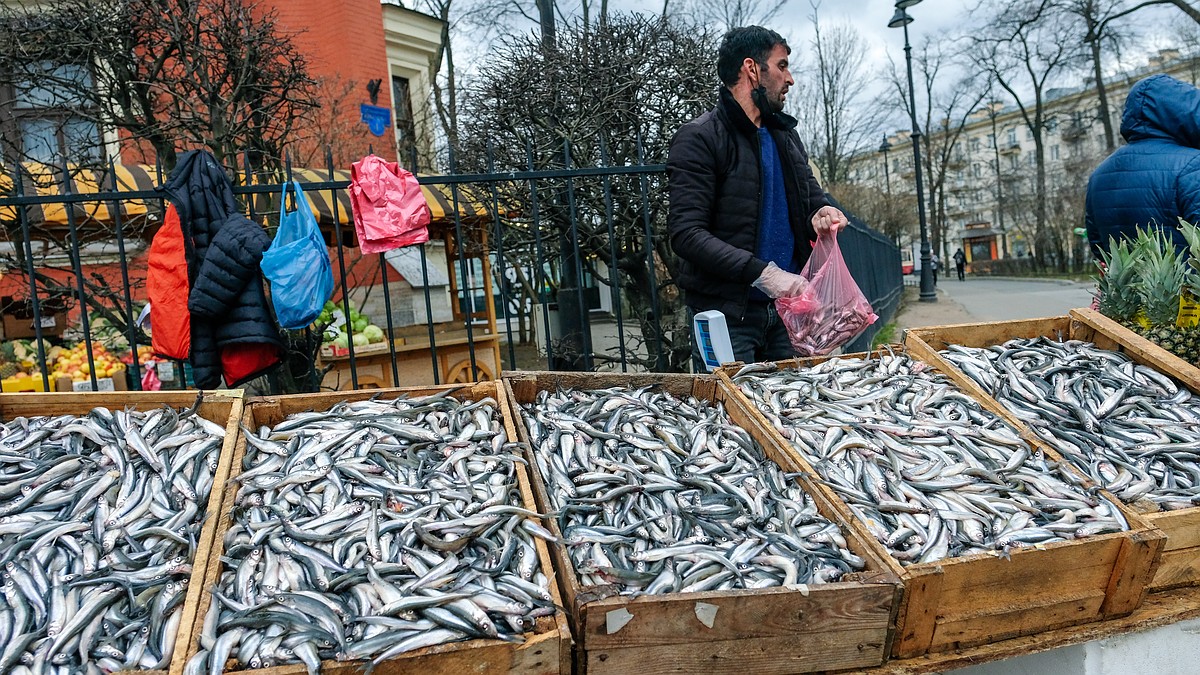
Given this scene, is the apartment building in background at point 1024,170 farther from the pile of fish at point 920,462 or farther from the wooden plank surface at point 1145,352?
the pile of fish at point 920,462

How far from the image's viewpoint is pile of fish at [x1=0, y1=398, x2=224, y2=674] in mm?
1990

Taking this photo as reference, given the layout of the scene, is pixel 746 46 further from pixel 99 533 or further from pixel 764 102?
pixel 99 533

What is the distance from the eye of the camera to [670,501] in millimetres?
2629

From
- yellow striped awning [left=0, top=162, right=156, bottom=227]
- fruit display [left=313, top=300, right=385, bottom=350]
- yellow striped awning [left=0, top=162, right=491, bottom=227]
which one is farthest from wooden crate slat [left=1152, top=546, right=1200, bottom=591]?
yellow striped awning [left=0, top=162, right=156, bottom=227]

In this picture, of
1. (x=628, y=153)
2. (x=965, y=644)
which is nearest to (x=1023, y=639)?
(x=965, y=644)

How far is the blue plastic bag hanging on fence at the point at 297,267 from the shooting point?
4.09 metres

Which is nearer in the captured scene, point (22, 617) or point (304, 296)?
point (22, 617)

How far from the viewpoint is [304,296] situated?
4.13 meters

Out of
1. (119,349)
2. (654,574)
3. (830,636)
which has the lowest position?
(830,636)

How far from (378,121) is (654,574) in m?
14.0

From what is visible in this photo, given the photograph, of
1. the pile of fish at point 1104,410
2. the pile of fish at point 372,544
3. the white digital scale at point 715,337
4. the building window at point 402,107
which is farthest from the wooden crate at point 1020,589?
the building window at point 402,107

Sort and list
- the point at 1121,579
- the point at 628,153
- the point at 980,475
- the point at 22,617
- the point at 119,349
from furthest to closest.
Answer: the point at 119,349
the point at 628,153
the point at 980,475
the point at 1121,579
the point at 22,617

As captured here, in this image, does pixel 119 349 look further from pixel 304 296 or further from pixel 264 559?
pixel 264 559

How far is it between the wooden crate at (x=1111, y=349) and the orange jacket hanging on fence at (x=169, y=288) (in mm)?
3901
